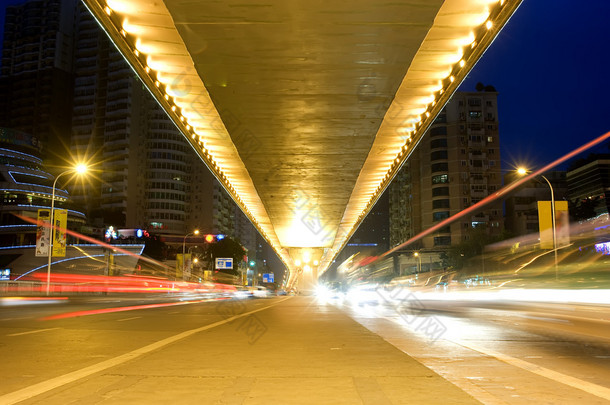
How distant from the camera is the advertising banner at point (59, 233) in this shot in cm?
3572

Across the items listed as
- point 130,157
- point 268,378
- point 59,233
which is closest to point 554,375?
point 268,378

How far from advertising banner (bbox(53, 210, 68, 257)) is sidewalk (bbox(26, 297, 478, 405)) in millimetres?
29876

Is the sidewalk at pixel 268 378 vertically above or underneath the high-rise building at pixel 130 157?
underneath

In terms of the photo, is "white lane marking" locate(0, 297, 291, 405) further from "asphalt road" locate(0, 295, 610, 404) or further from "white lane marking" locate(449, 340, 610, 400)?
"white lane marking" locate(449, 340, 610, 400)

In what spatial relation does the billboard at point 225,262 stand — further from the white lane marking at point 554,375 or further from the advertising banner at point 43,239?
the white lane marking at point 554,375

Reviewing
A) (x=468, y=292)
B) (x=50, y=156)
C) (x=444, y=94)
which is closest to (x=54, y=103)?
(x=50, y=156)

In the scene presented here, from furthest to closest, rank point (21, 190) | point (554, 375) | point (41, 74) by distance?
point (41, 74), point (21, 190), point (554, 375)

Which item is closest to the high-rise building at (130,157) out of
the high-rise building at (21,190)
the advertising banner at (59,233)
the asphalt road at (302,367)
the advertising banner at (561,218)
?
the high-rise building at (21,190)

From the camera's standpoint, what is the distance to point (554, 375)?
6.35 metres

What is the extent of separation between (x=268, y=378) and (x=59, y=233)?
34747mm

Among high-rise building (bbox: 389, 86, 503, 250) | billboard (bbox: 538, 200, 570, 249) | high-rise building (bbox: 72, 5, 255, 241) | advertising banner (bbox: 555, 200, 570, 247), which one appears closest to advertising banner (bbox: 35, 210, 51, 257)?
billboard (bbox: 538, 200, 570, 249)

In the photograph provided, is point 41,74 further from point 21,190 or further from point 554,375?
point 554,375

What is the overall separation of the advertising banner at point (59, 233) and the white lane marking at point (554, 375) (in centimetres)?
3354

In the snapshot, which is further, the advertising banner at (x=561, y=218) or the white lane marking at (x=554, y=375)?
the advertising banner at (x=561, y=218)
